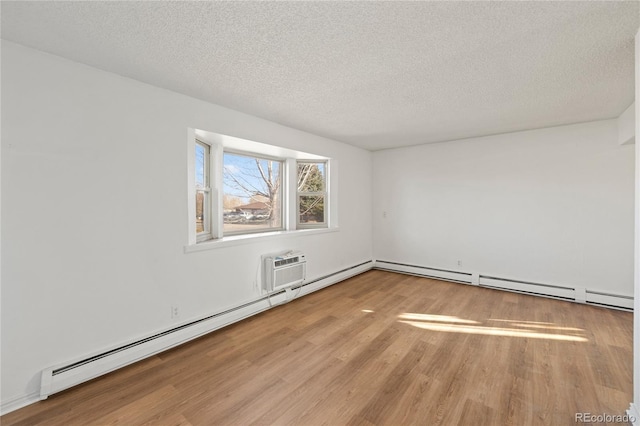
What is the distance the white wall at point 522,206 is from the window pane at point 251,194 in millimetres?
2399

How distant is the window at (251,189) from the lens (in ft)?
10.5

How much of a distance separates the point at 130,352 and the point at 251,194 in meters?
2.33

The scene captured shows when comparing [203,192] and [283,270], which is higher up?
[203,192]

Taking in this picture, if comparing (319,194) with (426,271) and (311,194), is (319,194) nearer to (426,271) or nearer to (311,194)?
(311,194)

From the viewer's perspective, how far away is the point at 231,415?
1.76m

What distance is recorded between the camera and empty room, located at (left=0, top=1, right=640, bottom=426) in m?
1.71

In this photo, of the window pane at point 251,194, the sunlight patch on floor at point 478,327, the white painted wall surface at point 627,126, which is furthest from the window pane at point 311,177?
the white painted wall surface at point 627,126

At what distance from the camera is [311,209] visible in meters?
4.79

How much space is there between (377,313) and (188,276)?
2.26m

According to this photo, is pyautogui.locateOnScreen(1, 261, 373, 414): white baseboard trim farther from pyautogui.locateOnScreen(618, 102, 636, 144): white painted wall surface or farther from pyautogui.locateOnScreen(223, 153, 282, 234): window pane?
pyautogui.locateOnScreen(618, 102, 636, 144): white painted wall surface

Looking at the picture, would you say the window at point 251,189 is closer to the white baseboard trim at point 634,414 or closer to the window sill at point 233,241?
the window sill at point 233,241

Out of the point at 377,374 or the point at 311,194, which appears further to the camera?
the point at 311,194

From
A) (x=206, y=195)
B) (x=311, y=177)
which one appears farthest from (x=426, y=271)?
(x=206, y=195)

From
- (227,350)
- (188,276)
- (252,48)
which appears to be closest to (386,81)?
(252,48)
